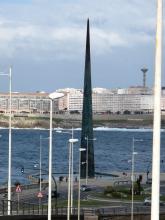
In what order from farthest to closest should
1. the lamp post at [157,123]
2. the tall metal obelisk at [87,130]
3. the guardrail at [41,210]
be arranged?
1. the tall metal obelisk at [87,130]
2. the guardrail at [41,210]
3. the lamp post at [157,123]

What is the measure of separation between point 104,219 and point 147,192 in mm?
28216

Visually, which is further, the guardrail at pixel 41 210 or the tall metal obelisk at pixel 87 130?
the tall metal obelisk at pixel 87 130

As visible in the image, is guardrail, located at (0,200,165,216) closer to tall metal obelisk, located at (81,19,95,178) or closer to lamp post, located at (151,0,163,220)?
lamp post, located at (151,0,163,220)

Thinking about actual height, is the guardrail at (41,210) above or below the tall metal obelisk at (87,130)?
below

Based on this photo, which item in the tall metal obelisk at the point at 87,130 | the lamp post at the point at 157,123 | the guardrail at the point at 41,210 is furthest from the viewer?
the tall metal obelisk at the point at 87,130

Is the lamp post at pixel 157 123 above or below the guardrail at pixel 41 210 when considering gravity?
above

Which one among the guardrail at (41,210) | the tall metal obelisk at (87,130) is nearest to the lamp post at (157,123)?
the guardrail at (41,210)

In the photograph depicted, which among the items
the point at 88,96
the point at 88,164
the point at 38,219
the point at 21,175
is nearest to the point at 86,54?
the point at 88,96

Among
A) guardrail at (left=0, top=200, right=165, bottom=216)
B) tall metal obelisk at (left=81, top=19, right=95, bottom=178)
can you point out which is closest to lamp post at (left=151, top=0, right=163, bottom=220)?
guardrail at (left=0, top=200, right=165, bottom=216)

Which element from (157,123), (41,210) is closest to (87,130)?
(41,210)

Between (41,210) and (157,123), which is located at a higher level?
(157,123)

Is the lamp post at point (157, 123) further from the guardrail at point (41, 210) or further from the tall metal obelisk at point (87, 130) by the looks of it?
the tall metal obelisk at point (87, 130)

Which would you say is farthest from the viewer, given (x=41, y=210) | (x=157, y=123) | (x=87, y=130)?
(x=87, y=130)

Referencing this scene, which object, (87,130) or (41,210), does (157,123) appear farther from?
(87,130)
